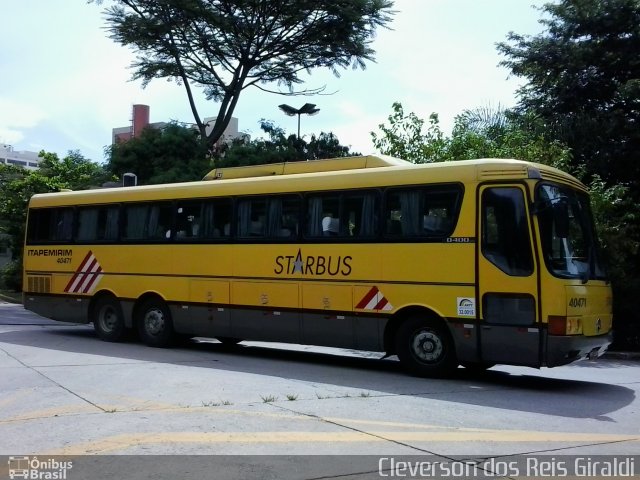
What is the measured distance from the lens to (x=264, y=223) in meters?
12.4

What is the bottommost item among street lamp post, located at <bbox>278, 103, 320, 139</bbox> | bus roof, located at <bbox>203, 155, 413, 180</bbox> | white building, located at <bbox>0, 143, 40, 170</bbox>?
bus roof, located at <bbox>203, 155, 413, 180</bbox>

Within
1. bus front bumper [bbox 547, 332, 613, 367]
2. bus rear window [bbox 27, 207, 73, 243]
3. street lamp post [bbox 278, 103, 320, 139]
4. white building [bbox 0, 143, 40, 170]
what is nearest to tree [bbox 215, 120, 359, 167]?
street lamp post [bbox 278, 103, 320, 139]

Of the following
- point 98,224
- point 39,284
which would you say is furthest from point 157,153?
point 98,224

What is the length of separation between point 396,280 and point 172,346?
5.64 meters

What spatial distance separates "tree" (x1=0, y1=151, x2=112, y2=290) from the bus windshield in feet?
76.3

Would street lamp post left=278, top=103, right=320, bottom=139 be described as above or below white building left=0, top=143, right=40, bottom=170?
below

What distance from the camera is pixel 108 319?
49.3 ft

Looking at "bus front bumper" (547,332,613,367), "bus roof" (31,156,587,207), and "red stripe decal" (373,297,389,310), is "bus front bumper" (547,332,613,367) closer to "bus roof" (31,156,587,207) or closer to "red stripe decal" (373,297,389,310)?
"bus roof" (31,156,587,207)

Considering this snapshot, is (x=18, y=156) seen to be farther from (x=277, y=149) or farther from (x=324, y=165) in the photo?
(x=324, y=165)

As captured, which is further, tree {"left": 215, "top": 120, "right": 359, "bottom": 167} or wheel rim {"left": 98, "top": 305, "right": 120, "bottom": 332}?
tree {"left": 215, "top": 120, "right": 359, "bottom": 167}

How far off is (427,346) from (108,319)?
7.75 m

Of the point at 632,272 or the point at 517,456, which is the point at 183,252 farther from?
the point at 632,272

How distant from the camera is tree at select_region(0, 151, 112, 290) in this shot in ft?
99.9

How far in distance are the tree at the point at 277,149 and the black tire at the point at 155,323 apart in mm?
13473
